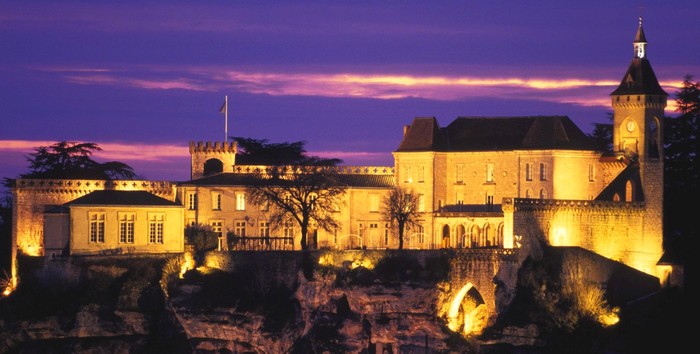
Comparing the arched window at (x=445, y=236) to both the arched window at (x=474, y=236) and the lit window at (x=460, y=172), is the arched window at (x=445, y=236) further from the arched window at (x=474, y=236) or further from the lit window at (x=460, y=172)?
the lit window at (x=460, y=172)

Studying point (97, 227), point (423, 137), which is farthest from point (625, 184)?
point (97, 227)

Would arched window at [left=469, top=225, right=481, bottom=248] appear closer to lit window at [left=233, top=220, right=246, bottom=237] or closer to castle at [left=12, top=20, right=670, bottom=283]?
castle at [left=12, top=20, right=670, bottom=283]

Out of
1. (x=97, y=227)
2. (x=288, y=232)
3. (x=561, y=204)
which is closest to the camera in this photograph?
(x=561, y=204)

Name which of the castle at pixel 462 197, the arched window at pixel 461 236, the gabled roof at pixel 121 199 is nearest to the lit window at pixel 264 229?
the castle at pixel 462 197

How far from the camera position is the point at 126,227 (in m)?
96.8

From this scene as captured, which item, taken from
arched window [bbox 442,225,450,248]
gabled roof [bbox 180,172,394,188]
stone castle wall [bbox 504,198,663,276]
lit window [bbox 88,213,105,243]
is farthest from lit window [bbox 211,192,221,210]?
stone castle wall [bbox 504,198,663,276]

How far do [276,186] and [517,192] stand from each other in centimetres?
1394

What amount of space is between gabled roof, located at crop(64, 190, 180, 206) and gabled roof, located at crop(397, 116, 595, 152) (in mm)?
14718

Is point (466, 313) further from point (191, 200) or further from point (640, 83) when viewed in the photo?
point (191, 200)

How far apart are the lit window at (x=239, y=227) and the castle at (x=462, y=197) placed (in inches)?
2.3

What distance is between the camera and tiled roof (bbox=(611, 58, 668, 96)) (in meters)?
93.6

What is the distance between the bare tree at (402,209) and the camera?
97.6 metres

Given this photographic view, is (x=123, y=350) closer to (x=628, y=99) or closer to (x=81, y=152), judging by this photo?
(x=81, y=152)

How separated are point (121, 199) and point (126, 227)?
6.07 feet
